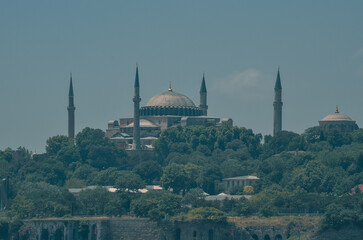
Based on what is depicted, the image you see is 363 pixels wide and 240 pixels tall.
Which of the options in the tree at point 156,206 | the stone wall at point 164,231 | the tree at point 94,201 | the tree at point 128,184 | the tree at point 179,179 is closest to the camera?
the stone wall at point 164,231

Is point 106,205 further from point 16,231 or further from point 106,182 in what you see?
point 106,182

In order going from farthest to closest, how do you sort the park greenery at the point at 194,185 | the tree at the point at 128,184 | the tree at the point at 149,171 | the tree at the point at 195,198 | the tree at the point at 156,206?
the tree at the point at 149,171, the tree at the point at 128,184, the tree at the point at 195,198, the park greenery at the point at 194,185, the tree at the point at 156,206

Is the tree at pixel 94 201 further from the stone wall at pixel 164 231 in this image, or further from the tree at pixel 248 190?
the tree at pixel 248 190

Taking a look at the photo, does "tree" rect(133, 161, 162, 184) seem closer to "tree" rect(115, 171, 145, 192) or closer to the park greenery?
the park greenery

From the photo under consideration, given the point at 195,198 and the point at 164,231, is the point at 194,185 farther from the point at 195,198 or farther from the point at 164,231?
the point at 164,231

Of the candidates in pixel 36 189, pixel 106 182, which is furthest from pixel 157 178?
pixel 36 189

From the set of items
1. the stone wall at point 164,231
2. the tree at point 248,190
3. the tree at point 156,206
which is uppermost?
the tree at point 248,190

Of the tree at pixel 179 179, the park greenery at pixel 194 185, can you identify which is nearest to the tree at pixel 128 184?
Answer: the park greenery at pixel 194 185

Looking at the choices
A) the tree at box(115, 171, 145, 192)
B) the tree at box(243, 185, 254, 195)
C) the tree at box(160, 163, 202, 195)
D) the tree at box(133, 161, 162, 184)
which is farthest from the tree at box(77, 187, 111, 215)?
the tree at box(133, 161, 162, 184)
